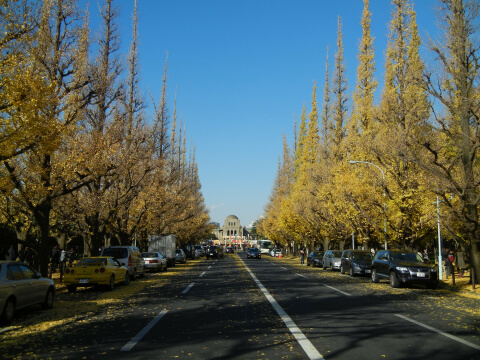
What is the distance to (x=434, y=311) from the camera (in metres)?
12.3

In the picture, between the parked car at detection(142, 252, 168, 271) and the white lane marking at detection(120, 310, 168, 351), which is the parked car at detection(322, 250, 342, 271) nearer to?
the parked car at detection(142, 252, 168, 271)

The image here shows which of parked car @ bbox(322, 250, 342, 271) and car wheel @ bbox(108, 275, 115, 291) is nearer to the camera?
car wheel @ bbox(108, 275, 115, 291)

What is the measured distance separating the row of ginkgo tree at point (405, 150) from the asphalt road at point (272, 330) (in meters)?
6.49

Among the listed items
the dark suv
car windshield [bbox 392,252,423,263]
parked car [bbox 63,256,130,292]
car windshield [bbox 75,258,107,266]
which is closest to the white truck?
car windshield [bbox 75,258,107,266]

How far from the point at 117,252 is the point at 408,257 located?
14.1 metres

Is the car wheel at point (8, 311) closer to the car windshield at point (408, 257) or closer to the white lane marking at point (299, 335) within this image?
the white lane marking at point (299, 335)

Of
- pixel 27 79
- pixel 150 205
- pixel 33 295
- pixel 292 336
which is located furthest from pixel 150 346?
pixel 150 205

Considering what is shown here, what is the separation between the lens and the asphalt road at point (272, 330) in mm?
7379

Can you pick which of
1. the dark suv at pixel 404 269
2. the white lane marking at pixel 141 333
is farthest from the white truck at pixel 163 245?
the white lane marking at pixel 141 333

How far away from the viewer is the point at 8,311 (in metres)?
10.4

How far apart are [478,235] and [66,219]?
20931mm

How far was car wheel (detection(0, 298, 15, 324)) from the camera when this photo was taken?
405 inches

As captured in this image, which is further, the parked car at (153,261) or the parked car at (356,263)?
the parked car at (153,261)

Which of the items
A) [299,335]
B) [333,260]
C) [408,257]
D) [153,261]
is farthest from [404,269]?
[153,261]
